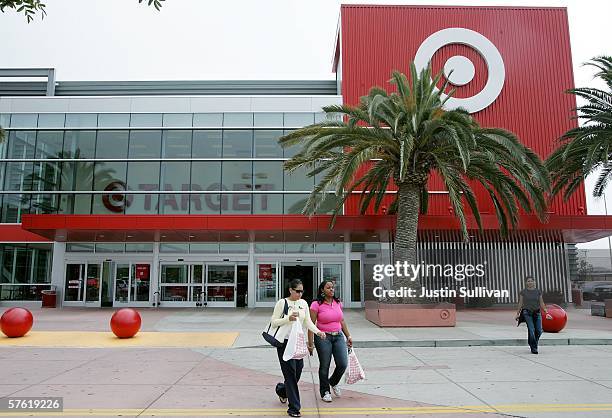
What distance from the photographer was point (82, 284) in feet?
84.5

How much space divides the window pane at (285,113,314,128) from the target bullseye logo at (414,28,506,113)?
6.02 metres

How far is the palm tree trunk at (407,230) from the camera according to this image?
1692 centimetres

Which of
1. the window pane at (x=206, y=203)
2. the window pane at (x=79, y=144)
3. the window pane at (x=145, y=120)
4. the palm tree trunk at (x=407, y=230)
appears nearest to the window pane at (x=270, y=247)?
the window pane at (x=206, y=203)

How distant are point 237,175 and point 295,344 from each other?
64.4 feet

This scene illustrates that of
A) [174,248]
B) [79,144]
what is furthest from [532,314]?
[79,144]

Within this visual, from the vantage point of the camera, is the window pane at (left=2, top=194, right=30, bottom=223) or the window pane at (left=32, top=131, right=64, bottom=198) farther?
the window pane at (left=2, top=194, right=30, bottom=223)

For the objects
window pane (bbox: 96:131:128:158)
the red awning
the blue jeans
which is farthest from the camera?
window pane (bbox: 96:131:128:158)

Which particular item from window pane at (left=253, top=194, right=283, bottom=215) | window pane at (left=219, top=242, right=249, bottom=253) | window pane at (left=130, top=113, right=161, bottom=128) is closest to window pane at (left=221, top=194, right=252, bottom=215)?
window pane at (left=253, top=194, right=283, bottom=215)

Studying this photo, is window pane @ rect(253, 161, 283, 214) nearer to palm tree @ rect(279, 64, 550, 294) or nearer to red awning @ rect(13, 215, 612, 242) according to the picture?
red awning @ rect(13, 215, 612, 242)

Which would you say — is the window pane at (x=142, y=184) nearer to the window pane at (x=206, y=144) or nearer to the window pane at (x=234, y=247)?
the window pane at (x=206, y=144)

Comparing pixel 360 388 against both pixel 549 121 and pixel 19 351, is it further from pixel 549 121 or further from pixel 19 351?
pixel 549 121

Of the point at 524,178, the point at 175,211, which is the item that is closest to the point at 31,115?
the point at 175,211

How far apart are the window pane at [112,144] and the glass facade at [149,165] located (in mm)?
50

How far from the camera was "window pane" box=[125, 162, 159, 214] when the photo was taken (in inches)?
992
